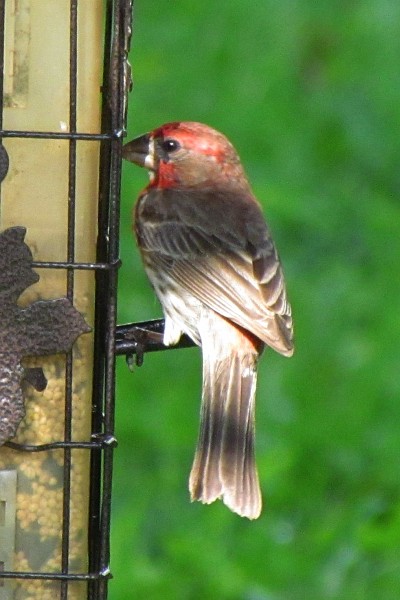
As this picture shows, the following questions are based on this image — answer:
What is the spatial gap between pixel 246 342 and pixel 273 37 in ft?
16.6

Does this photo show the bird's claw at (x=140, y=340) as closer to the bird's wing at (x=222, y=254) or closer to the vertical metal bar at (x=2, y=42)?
the bird's wing at (x=222, y=254)

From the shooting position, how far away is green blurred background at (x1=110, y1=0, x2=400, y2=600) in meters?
6.43

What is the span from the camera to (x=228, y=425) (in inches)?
220

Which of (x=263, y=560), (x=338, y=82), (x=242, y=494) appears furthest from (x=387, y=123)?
(x=242, y=494)

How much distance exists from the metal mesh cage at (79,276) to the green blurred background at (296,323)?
1.08 metres

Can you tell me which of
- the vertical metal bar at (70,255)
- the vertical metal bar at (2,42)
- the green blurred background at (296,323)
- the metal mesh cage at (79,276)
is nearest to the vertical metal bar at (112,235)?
the metal mesh cage at (79,276)

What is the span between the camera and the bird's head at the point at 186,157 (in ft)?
19.8

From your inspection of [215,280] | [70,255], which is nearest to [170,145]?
[215,280]

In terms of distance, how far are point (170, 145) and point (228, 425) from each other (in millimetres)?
1104

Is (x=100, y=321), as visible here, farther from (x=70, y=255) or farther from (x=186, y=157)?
(x=186, y=157)

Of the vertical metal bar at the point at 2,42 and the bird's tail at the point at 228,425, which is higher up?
the vertical metal bar at the point at 2,42

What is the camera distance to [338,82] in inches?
420

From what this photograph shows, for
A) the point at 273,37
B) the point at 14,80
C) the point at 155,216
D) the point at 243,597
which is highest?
the point at 273,37

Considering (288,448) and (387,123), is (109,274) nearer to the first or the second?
(288,448)
